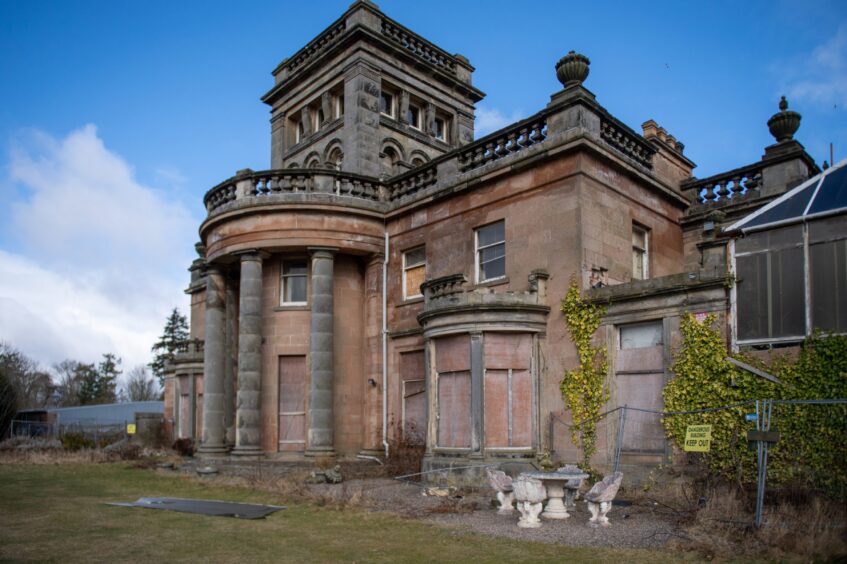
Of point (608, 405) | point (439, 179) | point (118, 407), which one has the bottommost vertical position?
point (118, 407)

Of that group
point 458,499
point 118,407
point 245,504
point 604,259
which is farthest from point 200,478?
point 118,407

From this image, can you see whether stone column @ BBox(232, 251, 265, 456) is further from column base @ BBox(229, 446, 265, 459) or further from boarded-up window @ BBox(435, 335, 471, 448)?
boarded-up window @ BBox(435, 335, 471, 448)

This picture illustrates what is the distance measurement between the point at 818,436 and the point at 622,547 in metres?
4.46

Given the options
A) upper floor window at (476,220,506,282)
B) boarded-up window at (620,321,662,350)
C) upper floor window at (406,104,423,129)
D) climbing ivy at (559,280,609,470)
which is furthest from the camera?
upper floor window at (406,104,423,129)

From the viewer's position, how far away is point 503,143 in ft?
59.3

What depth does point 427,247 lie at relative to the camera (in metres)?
19.9

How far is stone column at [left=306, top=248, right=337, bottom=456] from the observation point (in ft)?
62.7

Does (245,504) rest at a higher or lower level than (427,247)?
lower

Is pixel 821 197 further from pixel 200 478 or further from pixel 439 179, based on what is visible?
pixel 200 478

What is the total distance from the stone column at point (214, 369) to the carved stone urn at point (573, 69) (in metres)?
12.0

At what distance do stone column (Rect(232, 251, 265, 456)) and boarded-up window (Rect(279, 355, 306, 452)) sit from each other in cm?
68

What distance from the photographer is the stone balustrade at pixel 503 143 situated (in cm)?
1723

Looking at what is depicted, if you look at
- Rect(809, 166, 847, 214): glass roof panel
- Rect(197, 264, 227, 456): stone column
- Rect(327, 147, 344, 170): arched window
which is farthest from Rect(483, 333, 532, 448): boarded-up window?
Rect(327, 147, 344, 170): arched window

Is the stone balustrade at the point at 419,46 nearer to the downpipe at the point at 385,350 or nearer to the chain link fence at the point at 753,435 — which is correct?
the downpipe at the point at 385,350
